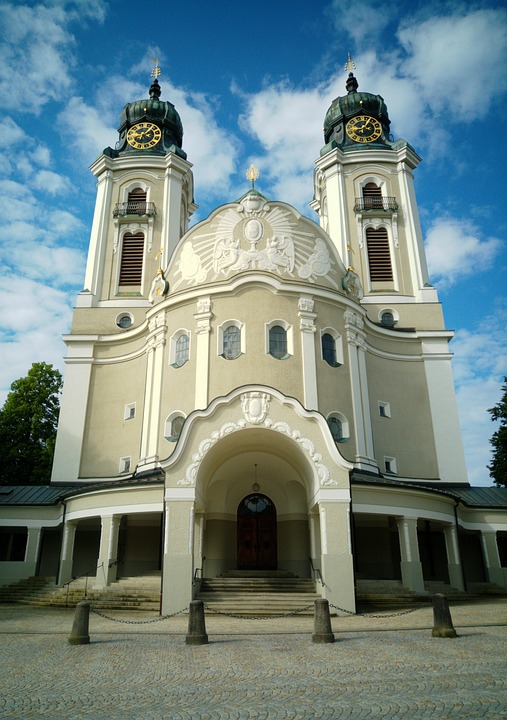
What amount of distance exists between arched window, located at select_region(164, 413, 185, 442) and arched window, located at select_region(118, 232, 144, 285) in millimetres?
11684

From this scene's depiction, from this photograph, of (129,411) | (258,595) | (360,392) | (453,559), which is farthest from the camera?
(129,411)

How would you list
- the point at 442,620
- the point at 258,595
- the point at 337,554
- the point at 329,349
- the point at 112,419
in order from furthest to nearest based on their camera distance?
the point at 112,419
the point at 329,349
the point at 258,595
the point at 337,554
the point at 442,620

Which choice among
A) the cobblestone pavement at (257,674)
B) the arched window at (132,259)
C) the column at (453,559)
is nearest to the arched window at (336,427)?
the column at (453,559)

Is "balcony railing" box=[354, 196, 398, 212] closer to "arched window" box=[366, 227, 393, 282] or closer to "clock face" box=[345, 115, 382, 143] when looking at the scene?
"arched window" box=[366, 227, 393, 282]

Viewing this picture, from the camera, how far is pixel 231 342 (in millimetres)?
24828

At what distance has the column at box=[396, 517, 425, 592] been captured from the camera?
798 inches

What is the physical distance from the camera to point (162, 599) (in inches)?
658

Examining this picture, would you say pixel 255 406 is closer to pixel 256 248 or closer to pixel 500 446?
pixel 256 248

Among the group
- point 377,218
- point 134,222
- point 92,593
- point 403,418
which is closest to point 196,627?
point 92,593

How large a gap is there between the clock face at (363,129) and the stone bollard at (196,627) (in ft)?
112

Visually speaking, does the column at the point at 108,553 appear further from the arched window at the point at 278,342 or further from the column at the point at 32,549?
the arched window at the point at 278,342

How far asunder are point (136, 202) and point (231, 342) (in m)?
15.7

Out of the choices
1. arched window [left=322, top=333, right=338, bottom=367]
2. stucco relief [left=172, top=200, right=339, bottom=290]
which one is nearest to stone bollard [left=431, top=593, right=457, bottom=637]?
arched window [left=322, top=333, right=338, bottom=367]

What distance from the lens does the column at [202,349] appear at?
2389cm
